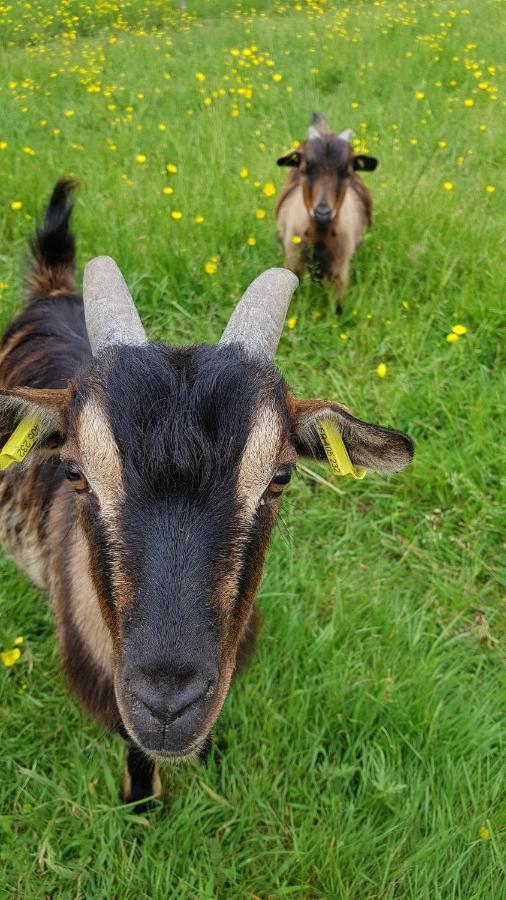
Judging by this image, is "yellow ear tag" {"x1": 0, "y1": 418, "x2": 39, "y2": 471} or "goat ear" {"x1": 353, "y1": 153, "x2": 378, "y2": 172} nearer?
"yellow ear tag" {"x1": 0, "y1": 418, "x2": 39, "y2": 471}

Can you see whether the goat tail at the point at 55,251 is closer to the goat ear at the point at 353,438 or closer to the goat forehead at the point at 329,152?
the goat ear at the point at 353,438

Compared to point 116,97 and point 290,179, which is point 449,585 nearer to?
point 290,179

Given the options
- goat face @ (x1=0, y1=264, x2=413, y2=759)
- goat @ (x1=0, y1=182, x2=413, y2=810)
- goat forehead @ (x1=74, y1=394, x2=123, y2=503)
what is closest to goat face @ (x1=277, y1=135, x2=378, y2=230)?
goat @ (x1=0, y1=182, x2=413, y2=810)

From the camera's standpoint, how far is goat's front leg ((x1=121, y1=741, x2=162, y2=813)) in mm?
2307

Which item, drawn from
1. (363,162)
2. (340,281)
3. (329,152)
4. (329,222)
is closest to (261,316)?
(340,281)

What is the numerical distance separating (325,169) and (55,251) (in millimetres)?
2295

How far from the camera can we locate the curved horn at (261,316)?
1990mm

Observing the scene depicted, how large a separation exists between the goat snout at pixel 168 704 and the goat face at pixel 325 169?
3892 mm

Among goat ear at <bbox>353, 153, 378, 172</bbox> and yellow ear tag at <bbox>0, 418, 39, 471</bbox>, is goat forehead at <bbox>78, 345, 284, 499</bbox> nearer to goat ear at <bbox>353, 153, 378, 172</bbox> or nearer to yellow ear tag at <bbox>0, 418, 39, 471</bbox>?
yellow ear tag at <bbox>0, 418, 39, 471</bbox>

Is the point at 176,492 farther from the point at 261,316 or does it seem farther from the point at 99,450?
the point at 261,316

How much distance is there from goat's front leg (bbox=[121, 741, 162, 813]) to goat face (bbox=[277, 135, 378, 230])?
365 cm

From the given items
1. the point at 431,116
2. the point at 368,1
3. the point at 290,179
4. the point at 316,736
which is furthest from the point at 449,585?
the point at 368,1

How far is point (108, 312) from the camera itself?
2.07 metres

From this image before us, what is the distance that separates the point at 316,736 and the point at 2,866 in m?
1.18
